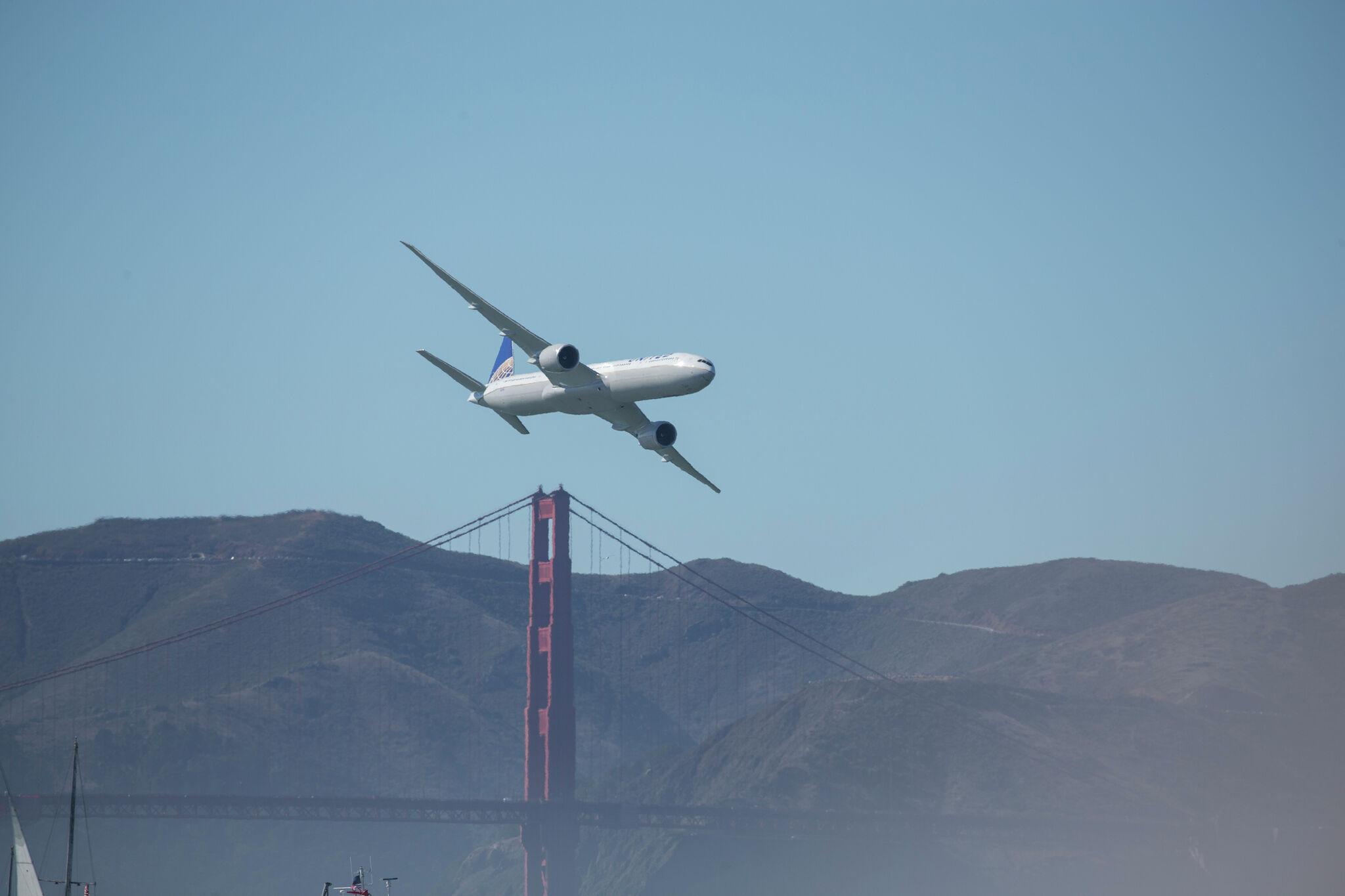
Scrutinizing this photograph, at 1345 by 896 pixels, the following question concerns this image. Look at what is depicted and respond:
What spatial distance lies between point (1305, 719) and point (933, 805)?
44.8 metres

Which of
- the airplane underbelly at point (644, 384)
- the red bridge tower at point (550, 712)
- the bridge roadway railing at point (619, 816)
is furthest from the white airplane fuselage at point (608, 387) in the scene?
the red bridge tower at point (550, 712)

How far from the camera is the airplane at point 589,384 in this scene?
3825 cm

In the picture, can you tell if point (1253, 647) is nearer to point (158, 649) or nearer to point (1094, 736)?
point (1094, 736)

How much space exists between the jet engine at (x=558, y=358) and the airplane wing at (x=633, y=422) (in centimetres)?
249

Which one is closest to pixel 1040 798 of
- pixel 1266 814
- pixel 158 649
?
pixel 1266 814

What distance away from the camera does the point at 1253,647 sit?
17088 centimetres

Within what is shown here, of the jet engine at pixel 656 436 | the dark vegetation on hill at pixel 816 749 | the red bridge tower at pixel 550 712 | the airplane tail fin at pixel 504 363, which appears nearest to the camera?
the jet engine at pixel 656 436

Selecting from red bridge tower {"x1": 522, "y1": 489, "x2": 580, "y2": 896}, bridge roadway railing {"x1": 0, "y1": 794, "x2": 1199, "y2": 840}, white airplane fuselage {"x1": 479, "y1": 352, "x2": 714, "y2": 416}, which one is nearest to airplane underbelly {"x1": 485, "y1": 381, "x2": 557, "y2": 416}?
white airplane fuselage {"x1": 479, "y1": 352, "x2": 714, "y2": 416}

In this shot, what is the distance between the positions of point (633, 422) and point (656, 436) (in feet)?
2.96

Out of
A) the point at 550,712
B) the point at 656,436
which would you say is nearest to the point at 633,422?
the point at 656,436

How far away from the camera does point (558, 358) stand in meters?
39.6

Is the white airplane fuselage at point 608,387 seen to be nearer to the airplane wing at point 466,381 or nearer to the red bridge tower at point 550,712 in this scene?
the airplane wing at point 466,381

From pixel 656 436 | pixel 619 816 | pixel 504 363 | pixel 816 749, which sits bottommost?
pixel 619 816

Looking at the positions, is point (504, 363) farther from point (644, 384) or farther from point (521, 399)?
point (644, 384)
